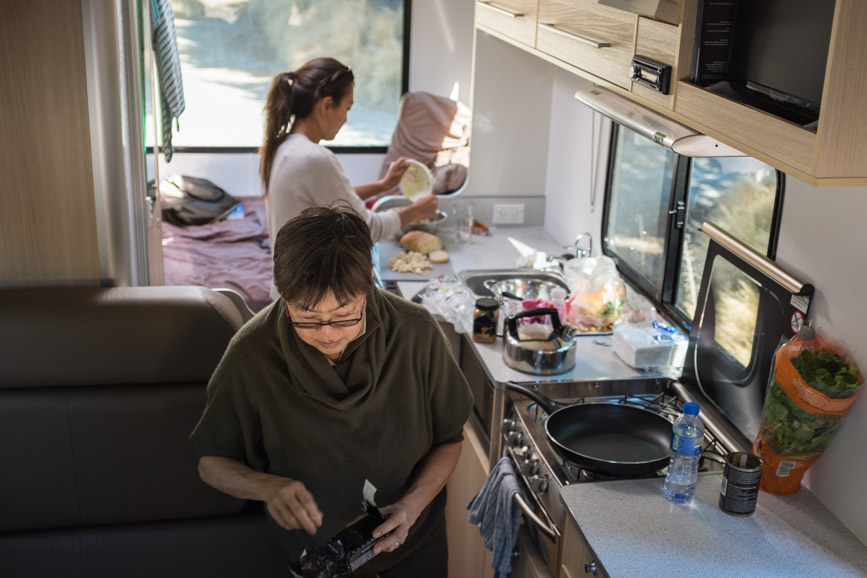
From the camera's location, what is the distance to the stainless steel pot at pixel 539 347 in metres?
2.33

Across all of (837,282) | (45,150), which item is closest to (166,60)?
(45,150)

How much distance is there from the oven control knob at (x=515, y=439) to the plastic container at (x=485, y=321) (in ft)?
1.25

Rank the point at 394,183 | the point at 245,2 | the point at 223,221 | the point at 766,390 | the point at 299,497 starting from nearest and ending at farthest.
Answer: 1. the point at 299,497
2. the point at 766,390
3. the point at 394,183
4. the point at 223,221
5. the point at 245,2

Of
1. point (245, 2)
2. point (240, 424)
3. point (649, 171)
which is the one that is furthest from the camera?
point (245, 2)

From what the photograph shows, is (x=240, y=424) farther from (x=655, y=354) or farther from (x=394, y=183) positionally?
(x=394, y=183)

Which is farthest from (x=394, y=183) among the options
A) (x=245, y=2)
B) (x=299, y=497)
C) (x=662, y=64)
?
(x=245, y=2)

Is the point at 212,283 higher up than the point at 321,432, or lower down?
lower down

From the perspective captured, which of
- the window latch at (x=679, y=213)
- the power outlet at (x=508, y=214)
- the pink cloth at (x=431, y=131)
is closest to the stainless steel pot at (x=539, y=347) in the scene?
the window latch at (x=679, y=213)

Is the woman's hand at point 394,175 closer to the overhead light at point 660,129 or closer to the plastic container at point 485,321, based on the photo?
the plastic container at point 485,321

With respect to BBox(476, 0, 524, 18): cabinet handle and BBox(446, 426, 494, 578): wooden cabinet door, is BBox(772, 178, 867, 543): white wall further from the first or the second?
BBox(476, 0, 524, 18): cabinet handle

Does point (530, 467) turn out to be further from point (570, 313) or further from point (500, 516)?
point (570, 313)

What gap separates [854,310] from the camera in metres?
1.72

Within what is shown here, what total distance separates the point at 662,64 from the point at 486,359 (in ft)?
3.42

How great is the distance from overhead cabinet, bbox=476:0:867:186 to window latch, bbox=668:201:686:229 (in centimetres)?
58
